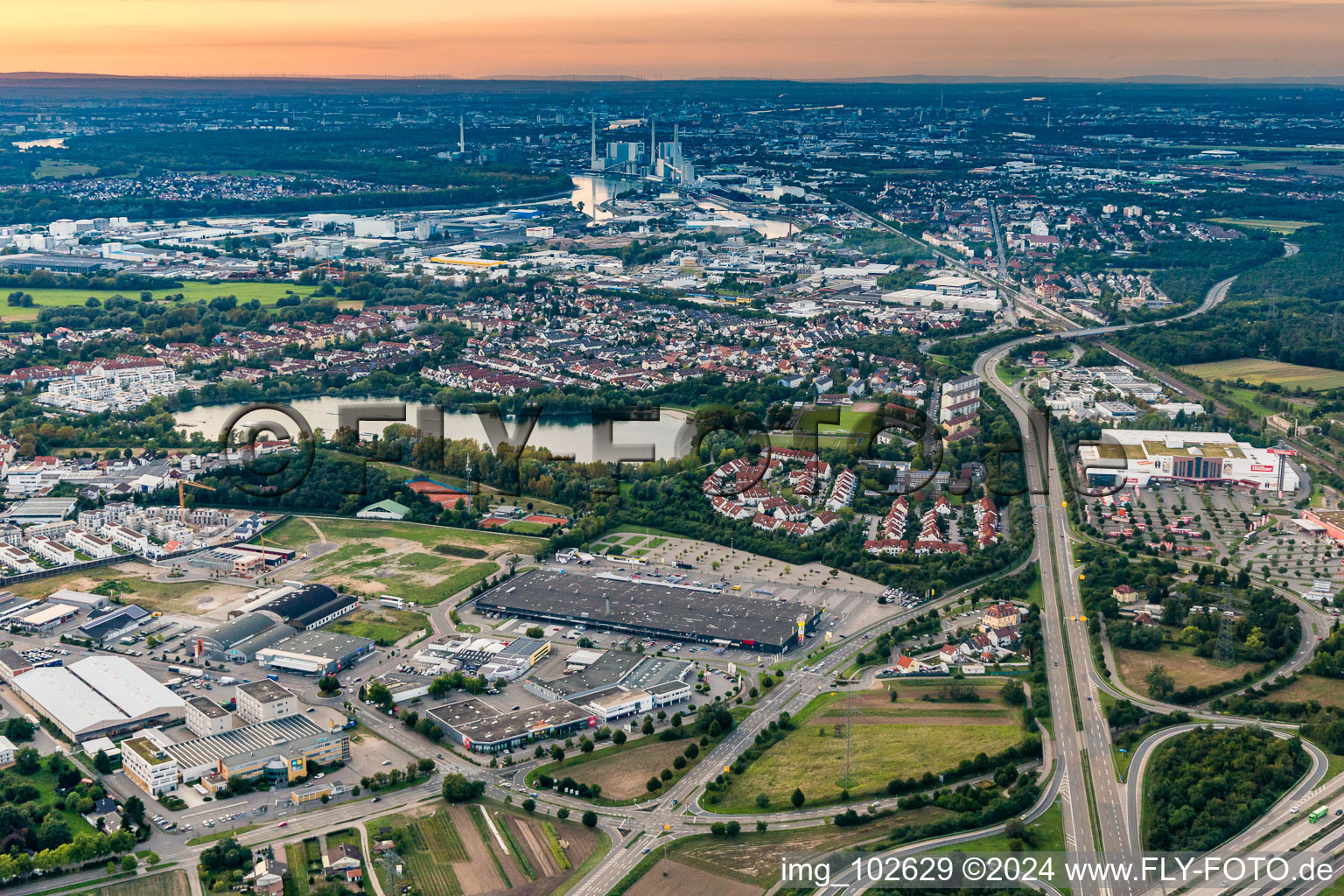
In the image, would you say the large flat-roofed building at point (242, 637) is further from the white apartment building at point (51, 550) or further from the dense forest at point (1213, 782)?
the dense forest at point (1213, 782)

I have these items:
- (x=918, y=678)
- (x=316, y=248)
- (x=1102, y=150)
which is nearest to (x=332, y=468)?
(x=918, y=678)

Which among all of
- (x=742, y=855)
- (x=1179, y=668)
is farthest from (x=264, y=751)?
(x=1179, y=668)

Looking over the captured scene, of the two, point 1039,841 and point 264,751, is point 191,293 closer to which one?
point 264,751

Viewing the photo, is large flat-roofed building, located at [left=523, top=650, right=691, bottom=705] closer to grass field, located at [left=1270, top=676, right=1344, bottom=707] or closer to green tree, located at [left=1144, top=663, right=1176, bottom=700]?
green tree, located at [left=1144, top=663, right=1176, bottom=700]

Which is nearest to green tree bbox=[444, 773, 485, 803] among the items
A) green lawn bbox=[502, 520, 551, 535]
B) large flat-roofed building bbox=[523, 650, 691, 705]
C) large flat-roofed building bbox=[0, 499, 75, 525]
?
large flat-roofed building bbox=[523, 650, 691, 705]

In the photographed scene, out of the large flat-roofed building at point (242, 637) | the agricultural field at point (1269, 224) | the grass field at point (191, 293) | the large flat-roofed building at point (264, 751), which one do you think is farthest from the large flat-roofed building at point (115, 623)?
the agricultural field at point (1269, 224)

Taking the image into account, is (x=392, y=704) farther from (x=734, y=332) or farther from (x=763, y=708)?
(x=734, y=332)
